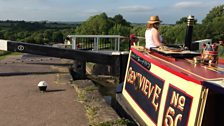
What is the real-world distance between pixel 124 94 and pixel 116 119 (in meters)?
1.78

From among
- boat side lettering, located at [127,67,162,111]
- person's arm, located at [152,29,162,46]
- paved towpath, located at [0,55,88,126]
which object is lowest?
paved towpath, located at [0,55,88,126]

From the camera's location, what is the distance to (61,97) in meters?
8.44

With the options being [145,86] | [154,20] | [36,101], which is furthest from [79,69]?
[145,86]

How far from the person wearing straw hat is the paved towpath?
178 centimetres

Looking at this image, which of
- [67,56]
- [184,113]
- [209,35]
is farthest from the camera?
[209,35]

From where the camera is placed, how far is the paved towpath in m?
6.49

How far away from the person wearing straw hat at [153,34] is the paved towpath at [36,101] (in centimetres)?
178

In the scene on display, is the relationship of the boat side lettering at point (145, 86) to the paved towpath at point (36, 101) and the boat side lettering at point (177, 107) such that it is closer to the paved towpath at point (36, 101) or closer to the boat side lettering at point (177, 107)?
the boat side lettering at point (177, 107)

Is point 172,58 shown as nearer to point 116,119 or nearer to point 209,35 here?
point 116,119

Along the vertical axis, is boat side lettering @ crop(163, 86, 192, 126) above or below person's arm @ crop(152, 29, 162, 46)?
below

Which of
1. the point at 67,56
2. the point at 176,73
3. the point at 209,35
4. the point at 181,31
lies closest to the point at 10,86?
the point at 67,56

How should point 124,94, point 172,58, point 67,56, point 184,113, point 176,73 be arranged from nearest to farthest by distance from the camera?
point 184,113 → point 176,73 → point 172,58 → point 124,94 → point 67,56

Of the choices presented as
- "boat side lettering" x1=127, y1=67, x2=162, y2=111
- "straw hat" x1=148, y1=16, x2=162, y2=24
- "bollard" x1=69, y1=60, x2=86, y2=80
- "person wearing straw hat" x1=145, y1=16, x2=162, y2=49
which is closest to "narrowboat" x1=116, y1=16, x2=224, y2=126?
"boat side lettering" x1=127, y1=67, x2=162, y2=111

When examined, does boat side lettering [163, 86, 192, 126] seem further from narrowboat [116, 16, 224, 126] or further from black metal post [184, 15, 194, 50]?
black metal post [184, 15, 194, 50]
